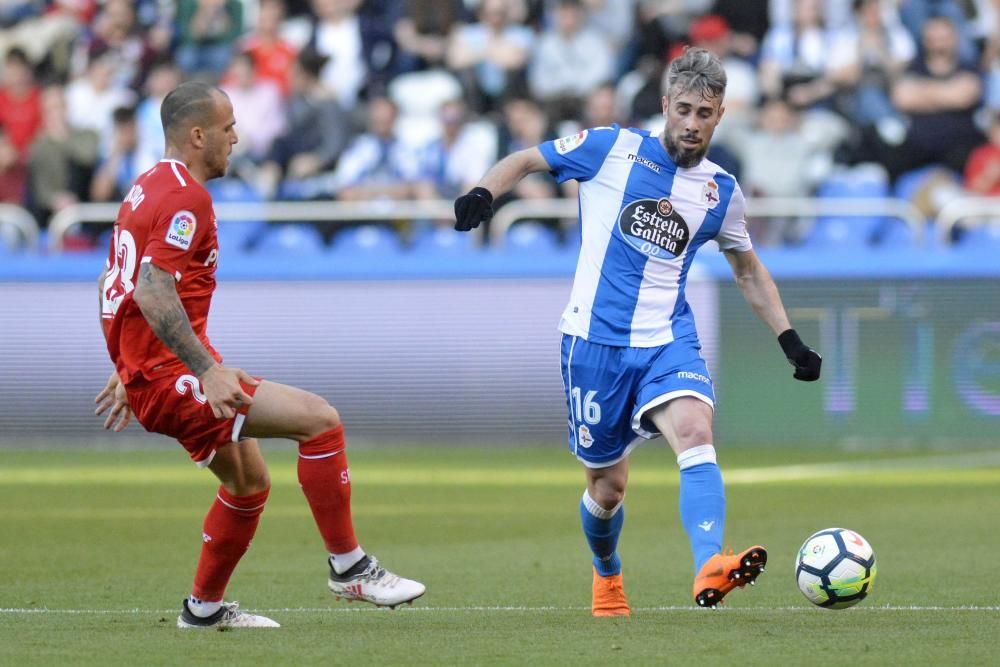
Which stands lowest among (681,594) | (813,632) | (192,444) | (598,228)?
(681,594)

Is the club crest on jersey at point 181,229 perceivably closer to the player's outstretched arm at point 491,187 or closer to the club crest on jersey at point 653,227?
the player's outstretched arm at point 491,187

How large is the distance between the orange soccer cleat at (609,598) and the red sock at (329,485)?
1244 mm

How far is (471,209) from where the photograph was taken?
6859 mm

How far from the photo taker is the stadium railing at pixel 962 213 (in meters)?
17.2

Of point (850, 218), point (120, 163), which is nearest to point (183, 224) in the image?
point (850, 218)

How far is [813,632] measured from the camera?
21.9 ft

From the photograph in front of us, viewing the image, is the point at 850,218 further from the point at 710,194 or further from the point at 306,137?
the point at 710,194

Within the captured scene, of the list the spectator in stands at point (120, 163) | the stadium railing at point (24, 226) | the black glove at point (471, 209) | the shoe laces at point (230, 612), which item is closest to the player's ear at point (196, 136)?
the black glove at point (471, 209)

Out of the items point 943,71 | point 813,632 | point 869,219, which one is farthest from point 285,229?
point 813,632

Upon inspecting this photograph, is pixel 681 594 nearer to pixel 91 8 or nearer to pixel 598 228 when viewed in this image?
pixel 598 228

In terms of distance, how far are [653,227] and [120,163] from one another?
12.8 metres

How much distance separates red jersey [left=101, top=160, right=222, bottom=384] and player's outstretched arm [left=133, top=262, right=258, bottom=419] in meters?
0.12

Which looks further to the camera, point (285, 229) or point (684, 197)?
point (285, 229)

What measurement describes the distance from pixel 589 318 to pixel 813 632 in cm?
167
